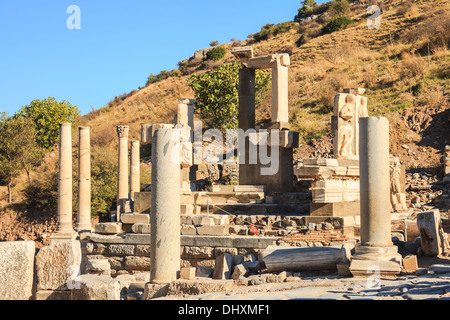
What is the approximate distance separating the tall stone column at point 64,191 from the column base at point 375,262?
9.44 meters

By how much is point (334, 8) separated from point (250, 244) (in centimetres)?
4694

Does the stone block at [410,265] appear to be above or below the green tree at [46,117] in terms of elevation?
below

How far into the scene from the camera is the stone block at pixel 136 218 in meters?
13.7

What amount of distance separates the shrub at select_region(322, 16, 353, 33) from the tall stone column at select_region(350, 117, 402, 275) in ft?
134

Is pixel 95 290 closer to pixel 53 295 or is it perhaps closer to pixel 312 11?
pixel 53 295

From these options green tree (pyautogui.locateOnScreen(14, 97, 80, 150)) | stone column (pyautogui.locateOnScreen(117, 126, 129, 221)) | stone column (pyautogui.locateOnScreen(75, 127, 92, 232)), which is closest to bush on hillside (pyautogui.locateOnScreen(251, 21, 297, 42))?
green tree (pyautogui.locateOnScreen(14, 97, 80, 150))

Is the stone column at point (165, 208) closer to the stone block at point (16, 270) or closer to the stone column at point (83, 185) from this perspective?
the stone block at point (16, 270)

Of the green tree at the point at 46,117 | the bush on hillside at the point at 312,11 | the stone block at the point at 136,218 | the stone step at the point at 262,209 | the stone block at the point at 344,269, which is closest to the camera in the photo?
the stone block at the point at 344,269

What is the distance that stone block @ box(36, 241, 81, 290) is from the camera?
752cm

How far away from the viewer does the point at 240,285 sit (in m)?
8.90

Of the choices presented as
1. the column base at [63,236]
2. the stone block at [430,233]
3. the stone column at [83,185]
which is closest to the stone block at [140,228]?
the column base at [63,236]

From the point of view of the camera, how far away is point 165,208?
8680mm

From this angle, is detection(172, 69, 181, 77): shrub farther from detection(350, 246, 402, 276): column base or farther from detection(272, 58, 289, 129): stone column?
detection(350, 246, 402, 276): column base

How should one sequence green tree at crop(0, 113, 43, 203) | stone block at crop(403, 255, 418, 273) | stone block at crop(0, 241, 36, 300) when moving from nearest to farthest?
stone block at crop(0, 241, 36, 300), stone block at crop(403, 255, 418, 273), green tree at crop(0, 113, 43, 203)
